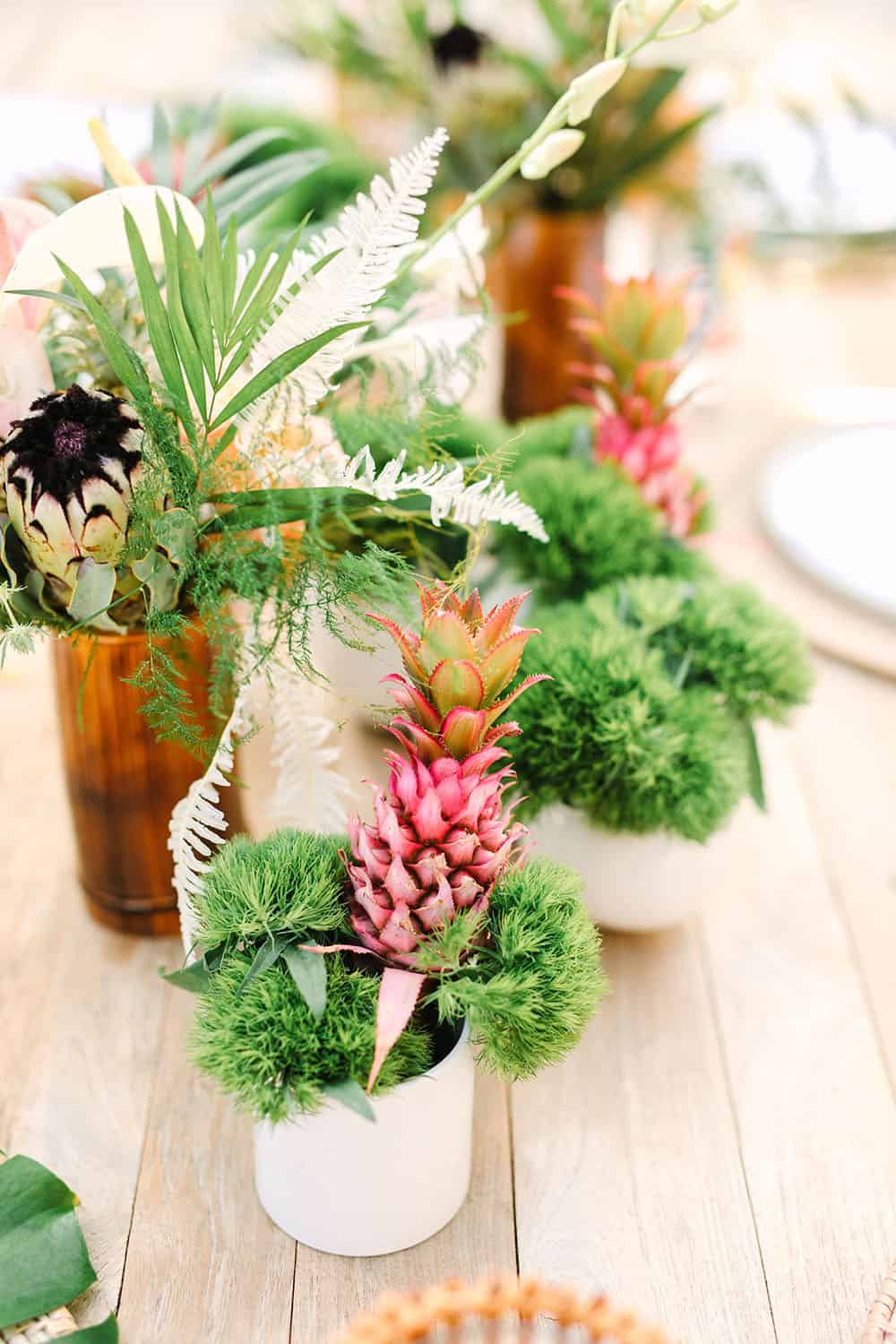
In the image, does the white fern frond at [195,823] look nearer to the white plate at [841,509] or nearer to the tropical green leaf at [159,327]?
the tropical green leaf at [159,327]

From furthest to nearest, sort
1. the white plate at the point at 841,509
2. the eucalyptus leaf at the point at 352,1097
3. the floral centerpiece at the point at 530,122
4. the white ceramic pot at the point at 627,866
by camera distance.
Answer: the floral centerpiece at the point at 530,122
the white plate at the point at 841,509
the white ceramic pot at the point at 627,866
the eucalyptus leaf at the point at 352,1097

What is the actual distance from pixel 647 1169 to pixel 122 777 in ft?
1.30

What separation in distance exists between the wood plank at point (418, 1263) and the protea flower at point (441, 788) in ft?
0.40

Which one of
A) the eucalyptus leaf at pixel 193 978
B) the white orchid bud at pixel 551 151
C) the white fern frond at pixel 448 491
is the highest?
the white orchid bud at pixel 551 151

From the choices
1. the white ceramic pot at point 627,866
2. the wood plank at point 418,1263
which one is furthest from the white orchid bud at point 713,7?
the wood plank at point 418,1263

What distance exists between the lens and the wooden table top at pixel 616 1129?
0.64m

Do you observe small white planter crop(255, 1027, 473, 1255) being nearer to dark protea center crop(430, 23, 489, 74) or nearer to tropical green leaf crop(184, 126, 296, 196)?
tropical green leaf crop(184, 126, 296, 196)

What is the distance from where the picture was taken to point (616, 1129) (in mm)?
735

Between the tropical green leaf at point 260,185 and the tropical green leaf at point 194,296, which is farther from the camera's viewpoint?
the tropical green leaf at point 260,185

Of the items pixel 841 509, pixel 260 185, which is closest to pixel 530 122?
pixel 841 509

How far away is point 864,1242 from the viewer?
67 cm

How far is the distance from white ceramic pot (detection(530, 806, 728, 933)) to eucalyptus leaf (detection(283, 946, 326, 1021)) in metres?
0.24

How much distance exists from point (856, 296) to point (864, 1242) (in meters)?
1.66

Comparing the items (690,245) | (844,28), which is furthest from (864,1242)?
(844,28)
